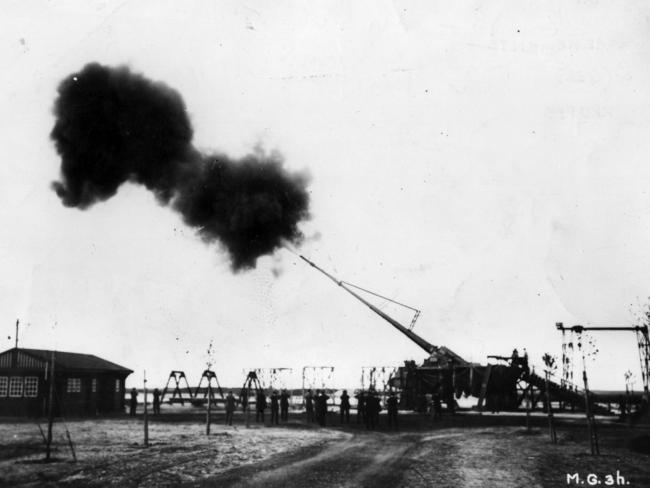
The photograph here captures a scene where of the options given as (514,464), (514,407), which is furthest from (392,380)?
(514,464)

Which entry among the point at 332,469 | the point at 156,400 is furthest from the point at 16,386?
the point at 332,469

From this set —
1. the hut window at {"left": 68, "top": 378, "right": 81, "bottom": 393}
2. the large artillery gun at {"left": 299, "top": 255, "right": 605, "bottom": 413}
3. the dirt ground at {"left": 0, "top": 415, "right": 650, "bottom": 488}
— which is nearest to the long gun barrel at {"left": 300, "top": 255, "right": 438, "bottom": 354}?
the large artillery gun at {"left": 299, "top": 255, "right": 605, "bottom": 413}

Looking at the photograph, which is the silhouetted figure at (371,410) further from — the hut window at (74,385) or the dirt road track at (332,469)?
the hut window at (74,385)

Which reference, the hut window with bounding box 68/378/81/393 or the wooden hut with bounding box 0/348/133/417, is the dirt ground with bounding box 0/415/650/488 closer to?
the wooden hut with bounding box 0/348/133/417

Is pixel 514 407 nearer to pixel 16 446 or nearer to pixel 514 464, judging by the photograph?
pixel 514 464

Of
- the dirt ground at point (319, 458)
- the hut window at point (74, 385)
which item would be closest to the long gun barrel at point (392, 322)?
the dirt ground at point (319, 458)
